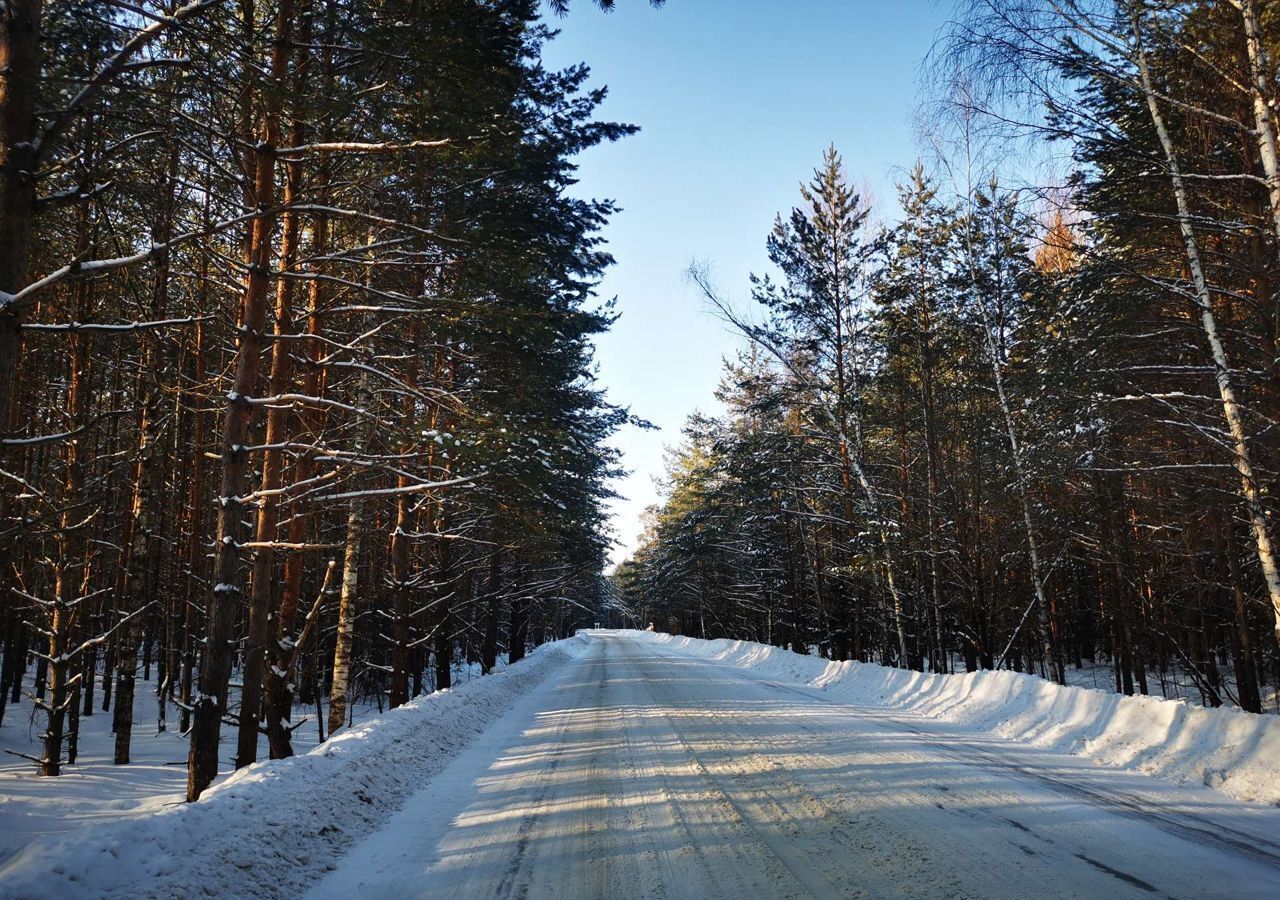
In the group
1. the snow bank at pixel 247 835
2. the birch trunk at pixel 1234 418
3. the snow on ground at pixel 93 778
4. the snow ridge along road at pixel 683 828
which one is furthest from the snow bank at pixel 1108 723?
the snow on ground at pixel 93 778

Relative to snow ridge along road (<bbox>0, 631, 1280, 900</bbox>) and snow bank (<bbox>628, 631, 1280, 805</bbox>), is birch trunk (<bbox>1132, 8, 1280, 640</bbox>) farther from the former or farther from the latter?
snow ridge along road (<bbox>0, 631, 1280, 900</bbox>)

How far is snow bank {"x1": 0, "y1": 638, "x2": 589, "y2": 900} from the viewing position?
3.31m

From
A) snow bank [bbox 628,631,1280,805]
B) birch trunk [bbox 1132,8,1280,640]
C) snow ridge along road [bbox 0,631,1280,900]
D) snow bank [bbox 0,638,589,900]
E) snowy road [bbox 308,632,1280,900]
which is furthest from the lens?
birch trunk [bbox 1132,8,1280,640]

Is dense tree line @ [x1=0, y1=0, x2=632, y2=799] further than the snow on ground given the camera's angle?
No

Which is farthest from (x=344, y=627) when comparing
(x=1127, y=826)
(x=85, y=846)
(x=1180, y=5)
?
(x=1180, y=5)

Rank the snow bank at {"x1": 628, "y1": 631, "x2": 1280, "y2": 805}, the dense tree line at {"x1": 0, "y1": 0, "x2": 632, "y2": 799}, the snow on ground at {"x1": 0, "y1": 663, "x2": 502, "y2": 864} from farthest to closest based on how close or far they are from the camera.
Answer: the snow on ground at {"x1": 0, "y1": 663, "x2": 502, "y2": 864}, the snow bank at {"x1": 628, "y1": 631, "x2": 1280, "y2": 805}, the dense tree line at {"x1": 0, "y1": 0, "x2": 632, "y2": 799}

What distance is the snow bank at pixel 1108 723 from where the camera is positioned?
5.75 m

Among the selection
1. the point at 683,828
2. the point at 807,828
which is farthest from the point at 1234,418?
the point at 683,828

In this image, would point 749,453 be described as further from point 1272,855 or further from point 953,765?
point 1272,855

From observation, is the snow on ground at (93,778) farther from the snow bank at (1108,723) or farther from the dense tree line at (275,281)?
the snow bank at (1108,723)

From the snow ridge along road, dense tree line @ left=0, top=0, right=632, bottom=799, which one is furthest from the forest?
the snow ridge along road

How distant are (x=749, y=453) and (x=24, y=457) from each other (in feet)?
57.9

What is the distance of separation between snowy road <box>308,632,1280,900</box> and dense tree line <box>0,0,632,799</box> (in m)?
2.88

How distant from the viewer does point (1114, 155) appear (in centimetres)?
788
